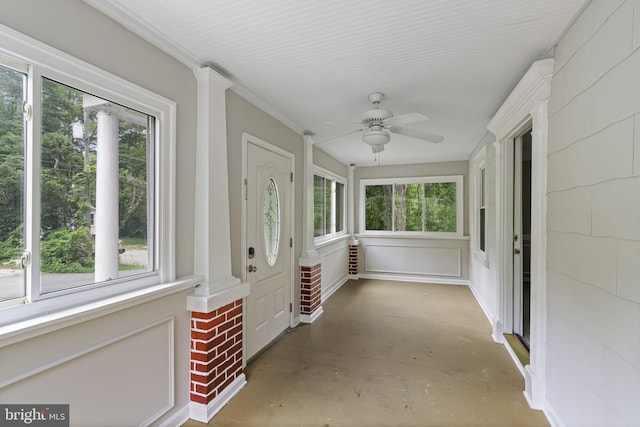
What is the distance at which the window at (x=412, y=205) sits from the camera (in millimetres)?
5668

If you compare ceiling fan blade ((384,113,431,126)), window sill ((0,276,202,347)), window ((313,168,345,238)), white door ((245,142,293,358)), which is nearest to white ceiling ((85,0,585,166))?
ceiling fan blade ((384,113,431,126))

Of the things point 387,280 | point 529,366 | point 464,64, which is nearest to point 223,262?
point 464,64

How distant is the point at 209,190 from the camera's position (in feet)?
6.70

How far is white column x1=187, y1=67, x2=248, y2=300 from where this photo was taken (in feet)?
6.68

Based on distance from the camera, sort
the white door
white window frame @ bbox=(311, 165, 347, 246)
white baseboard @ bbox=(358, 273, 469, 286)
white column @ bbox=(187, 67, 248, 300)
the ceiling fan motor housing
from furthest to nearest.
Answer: white baseboard @ bbox=(358, 273, 469, 286), white window frame @ bbox=(311, 165, 347, 246), the white door, the ceiling fan motor housing, white column @ bbox=(187, 67, 248, 300)

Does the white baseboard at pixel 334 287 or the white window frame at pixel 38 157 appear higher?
the white window frame at pixel 38 157

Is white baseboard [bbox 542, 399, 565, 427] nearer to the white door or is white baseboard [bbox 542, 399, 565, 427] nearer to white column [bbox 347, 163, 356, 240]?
the white door

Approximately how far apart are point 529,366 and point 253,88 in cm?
312

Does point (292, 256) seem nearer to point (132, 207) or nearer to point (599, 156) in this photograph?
point (132, 207)

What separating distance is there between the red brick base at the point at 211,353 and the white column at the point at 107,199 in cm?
65

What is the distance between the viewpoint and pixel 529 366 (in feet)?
7.04

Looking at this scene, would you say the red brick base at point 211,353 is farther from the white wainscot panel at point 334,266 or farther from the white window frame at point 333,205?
the white wainscot panel at point 334,266

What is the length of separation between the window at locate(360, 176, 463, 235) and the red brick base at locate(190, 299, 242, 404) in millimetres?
4422

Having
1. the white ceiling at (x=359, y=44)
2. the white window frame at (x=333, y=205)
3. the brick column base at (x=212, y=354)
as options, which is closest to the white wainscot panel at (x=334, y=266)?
the white window frame at (x=333, y=205)
